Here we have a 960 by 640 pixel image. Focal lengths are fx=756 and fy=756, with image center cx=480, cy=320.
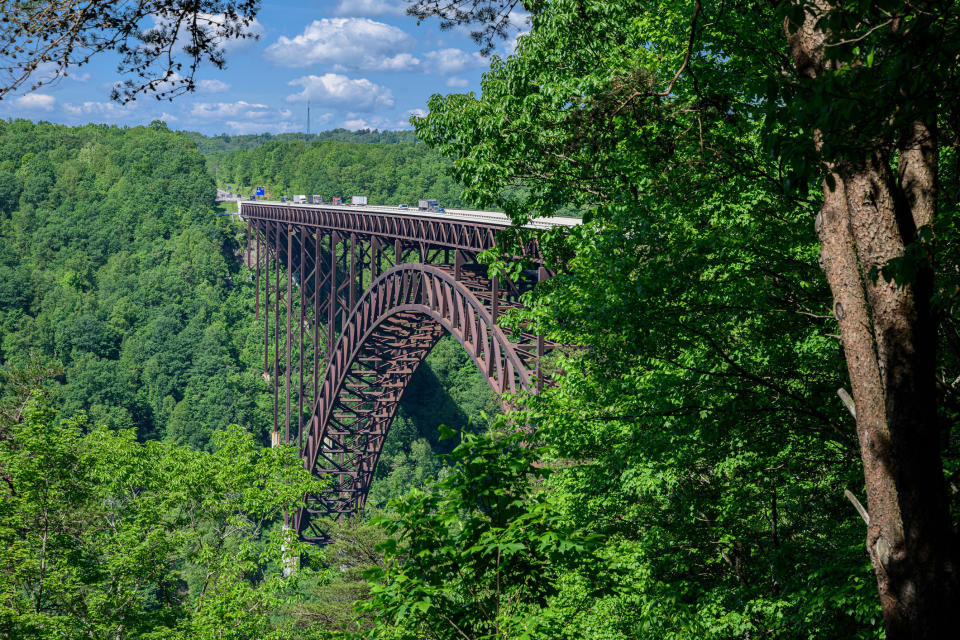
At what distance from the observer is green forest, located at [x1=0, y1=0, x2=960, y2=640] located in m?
3.76

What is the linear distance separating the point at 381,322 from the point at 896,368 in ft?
96.7

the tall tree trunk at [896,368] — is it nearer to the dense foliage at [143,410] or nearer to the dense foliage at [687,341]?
the dense foliage at [687,341]

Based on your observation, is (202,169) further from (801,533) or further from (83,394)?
(801,533)

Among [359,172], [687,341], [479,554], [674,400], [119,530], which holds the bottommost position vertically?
[119,530]

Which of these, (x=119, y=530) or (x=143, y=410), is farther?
(x=143, y=410)

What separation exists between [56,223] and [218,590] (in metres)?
68.1

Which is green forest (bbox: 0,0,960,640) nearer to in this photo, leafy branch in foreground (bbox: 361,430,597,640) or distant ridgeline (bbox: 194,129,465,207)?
leafy branch in foreground (bbox: 361,430,597,640)

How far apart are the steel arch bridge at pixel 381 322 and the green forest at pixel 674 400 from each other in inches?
314

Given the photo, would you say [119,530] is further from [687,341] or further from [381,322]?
[381,322]

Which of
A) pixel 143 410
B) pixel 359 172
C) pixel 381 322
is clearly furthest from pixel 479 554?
pixel 359 172

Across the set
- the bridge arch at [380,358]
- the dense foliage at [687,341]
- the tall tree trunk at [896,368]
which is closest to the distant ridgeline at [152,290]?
the bridge arch at [380,358]

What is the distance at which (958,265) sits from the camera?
4.80m

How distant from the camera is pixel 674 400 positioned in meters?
6.57

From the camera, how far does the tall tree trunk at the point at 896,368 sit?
371 centimetres
